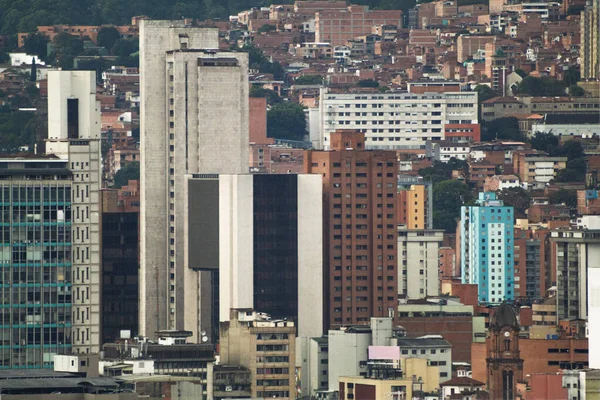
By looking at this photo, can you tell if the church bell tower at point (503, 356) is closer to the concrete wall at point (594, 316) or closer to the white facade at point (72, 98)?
the concrete wall at point (594, 316)

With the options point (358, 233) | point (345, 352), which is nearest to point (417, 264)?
point (358, 233)

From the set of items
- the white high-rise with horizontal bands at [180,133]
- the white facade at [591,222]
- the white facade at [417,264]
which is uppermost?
the white high-rise with horizontal bands at [180,133]

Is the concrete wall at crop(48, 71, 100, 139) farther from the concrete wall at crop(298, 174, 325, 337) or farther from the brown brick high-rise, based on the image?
the brown brick high-rise

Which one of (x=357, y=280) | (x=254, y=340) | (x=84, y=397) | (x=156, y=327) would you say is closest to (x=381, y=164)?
(x=357, y=280)

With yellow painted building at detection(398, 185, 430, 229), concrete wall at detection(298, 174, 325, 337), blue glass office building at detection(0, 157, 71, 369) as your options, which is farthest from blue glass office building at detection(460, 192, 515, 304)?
blue glass office building at detection(0, 157, 71, 369)

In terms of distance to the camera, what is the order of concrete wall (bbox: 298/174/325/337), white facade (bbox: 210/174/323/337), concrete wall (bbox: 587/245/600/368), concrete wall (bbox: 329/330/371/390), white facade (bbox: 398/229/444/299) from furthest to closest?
white facade (bbox: 398/229/444/299) → concrete wall (bbox: 298/174/325/337) → white facade (bbox: 210/174/323/337) → concrete wall (bbox: 329/330/371/390) → concrete wall (bbox: 587/245/600/368)

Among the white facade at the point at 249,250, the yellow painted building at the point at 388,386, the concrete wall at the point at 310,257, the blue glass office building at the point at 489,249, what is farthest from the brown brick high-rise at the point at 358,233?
the blue glass office building at the point at 489,249

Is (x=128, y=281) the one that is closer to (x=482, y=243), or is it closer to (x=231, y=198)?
(x=231, y=198)

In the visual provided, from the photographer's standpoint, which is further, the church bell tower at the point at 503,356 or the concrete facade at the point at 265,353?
the church bell tower at the point at 503,356
